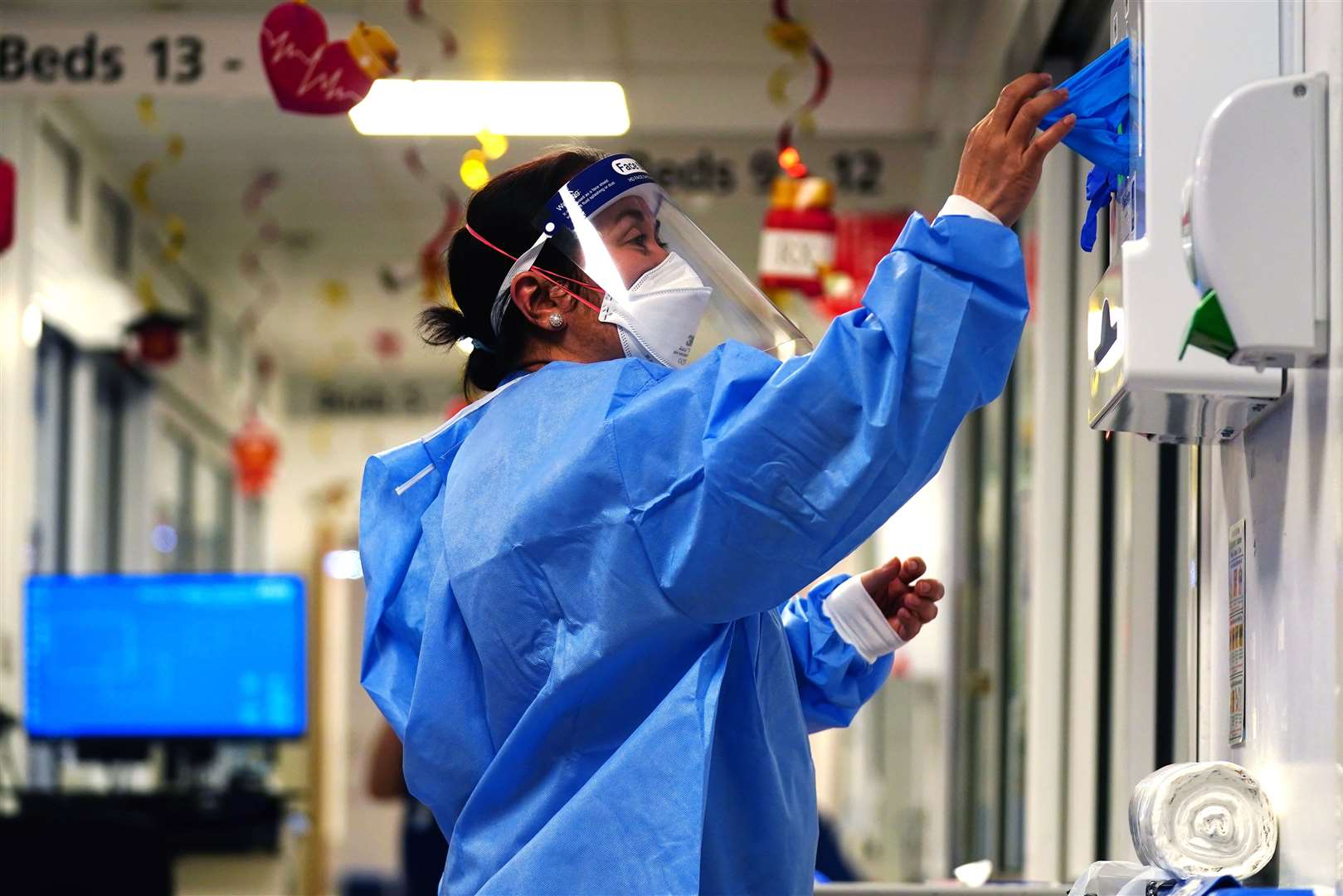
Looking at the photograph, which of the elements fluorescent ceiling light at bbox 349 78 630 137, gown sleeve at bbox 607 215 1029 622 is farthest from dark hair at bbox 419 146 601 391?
fluorescent ceiling light at bbox 349 78 630 137

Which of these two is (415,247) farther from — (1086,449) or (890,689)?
(1086,449)

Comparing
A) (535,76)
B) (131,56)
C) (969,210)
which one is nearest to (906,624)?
(969,210)

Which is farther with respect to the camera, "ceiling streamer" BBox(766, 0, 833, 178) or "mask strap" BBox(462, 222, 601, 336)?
"ceiling streamer" BBox(766, 0, 833, 178)

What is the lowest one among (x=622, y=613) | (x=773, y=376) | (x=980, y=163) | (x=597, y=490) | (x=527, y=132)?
(x=622, y=613)

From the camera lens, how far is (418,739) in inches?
69.1

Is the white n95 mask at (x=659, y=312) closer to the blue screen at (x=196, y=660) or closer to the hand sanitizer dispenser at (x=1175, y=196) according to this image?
the hand sanitizer dispenser at (x=1175, y=196)

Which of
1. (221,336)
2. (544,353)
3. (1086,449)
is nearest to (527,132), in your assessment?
(1086,449)

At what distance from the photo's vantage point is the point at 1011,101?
4.87 ft

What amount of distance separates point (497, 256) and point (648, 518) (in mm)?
495

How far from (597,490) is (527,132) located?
10.7 feet

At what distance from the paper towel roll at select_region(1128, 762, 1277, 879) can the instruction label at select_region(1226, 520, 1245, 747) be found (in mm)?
140

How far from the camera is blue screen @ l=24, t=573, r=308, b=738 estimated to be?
6.44 m

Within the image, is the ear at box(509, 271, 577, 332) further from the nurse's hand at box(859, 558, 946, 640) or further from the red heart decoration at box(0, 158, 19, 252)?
the red heart decoration at box(0, 158, 19, 252)

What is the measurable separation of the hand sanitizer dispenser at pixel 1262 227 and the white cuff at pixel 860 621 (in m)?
0.73
